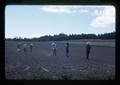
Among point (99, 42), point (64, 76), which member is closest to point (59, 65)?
point (64, 76)

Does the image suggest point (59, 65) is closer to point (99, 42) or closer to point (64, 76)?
point (64, 76)

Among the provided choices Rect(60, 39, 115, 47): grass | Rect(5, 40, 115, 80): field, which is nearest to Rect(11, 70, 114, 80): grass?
Rect(5, 40, 115, 80): field

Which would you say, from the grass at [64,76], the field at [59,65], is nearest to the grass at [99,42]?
the field at [59,65]

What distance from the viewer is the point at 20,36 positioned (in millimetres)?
2447

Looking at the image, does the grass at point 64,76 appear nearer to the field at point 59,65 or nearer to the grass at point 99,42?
the field at point 59,65

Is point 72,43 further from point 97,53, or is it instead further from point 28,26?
point 28,26

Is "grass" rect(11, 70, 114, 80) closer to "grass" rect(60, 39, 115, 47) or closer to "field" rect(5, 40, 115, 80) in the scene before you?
"field" rect(5, 40, 115, 80)

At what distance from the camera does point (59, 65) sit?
238 cm

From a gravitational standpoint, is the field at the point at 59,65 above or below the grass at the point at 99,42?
below

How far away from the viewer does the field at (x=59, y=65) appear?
A: 7.77ft

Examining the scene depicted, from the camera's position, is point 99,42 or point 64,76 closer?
point 64,76

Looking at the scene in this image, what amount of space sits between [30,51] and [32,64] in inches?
5.1

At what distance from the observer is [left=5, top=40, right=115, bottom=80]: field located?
2369mm
